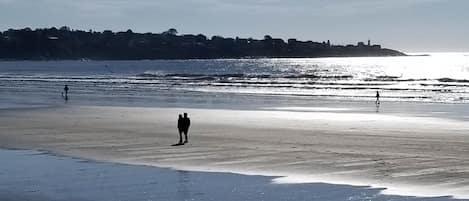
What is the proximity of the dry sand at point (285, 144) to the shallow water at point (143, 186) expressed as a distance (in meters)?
0.88

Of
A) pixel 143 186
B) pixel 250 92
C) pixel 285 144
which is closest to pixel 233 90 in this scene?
pixel 250 92

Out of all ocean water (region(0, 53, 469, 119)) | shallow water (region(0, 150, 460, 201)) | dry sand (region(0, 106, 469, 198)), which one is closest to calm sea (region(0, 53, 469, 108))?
ocean water (region(0, 53, 469, 119))

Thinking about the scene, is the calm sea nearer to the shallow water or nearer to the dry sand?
the dry sand

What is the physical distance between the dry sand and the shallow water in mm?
876

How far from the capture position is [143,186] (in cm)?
1459

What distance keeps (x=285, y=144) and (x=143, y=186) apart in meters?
8.47

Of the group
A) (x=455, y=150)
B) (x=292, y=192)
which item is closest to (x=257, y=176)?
(x=292, y=192)

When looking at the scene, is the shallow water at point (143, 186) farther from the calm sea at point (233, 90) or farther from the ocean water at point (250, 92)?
the calm sea at point (233, 90)

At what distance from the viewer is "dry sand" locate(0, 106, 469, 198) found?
16234 mm

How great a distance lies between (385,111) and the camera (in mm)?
39031

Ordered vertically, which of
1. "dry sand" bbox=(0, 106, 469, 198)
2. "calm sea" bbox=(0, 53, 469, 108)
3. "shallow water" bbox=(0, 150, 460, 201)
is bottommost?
"calm sea" bbox=(0, 53, 469, 108)

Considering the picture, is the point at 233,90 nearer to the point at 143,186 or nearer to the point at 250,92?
the point at 250,92

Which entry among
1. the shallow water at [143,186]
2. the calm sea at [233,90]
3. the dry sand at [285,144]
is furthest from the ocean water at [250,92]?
the shallow water at [143,186]

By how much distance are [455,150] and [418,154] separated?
1.45 m
